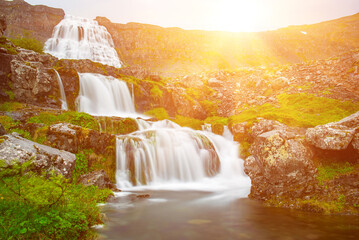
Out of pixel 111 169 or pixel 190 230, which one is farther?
pixel 111 169

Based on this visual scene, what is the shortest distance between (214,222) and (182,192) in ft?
13.8

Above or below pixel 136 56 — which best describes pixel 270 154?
below

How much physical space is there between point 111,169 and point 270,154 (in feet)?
26.2

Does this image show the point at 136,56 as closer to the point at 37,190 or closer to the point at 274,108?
the point at 274,108

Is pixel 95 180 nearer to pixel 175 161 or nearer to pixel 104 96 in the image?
pixel 175 161

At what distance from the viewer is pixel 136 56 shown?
63750 millimetres

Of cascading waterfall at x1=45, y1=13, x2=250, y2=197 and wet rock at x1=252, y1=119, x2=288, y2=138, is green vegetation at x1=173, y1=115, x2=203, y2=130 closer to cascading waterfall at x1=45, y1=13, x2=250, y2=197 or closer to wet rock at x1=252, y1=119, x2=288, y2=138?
cascading waterfall at x1=45, y1=13, x2=250, y2=197

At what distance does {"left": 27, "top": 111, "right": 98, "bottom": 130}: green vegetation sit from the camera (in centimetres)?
1297

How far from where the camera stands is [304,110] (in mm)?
18859

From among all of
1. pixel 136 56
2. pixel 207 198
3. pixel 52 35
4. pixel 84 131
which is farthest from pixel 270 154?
pixel 52 35

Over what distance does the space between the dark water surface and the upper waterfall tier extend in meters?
48.6

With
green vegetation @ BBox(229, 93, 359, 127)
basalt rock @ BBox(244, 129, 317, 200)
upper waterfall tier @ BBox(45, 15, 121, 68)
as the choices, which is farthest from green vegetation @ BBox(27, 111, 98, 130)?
upper waterfall tier @ BBox(45, 15, 121, 68)

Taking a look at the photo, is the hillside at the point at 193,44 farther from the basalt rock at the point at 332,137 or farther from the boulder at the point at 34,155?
the boulder at the point at 34,155

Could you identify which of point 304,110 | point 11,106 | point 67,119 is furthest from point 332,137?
point 11,106
